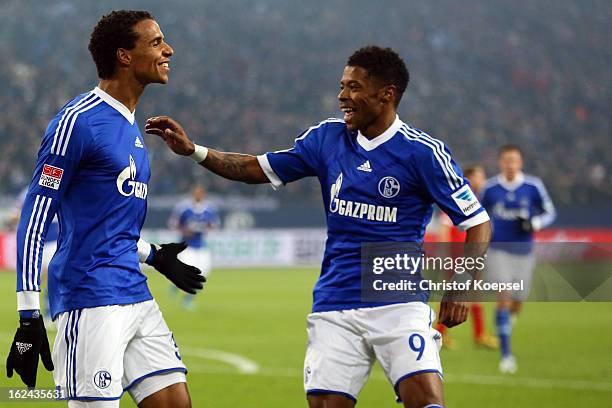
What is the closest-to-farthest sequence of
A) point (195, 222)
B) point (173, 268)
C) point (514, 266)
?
point (173, 268) → point (514, 266) → point (195, 222)

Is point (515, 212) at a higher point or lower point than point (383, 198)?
higher

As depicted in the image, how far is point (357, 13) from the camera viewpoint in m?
39.6

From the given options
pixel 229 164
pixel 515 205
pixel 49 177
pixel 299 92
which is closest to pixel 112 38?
pixel 49 177

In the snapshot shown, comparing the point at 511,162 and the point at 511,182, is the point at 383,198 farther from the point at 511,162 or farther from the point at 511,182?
the point at 511,182

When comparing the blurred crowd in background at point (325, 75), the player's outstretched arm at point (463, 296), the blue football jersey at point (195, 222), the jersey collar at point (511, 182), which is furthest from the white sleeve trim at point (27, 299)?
the blurred crowd in background at point (325, 75)

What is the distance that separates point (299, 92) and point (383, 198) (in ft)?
99.6

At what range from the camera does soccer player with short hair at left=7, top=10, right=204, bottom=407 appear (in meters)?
4.30

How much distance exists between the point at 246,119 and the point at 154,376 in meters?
29.2

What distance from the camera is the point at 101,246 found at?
4.48 m

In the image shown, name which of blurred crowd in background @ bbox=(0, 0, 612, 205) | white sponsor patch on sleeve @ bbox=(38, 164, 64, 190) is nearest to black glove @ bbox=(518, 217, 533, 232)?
white sponsor patch on sleeve @ bbox=(38, 164, 64, 190)

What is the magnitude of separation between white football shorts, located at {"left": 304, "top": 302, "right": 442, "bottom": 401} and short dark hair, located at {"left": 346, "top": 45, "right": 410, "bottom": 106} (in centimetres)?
109

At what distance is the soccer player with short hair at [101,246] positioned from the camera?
4301mm

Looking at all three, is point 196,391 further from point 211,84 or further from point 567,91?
point 567,91

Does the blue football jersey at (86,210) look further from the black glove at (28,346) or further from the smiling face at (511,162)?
the smiling face at (511,162)
